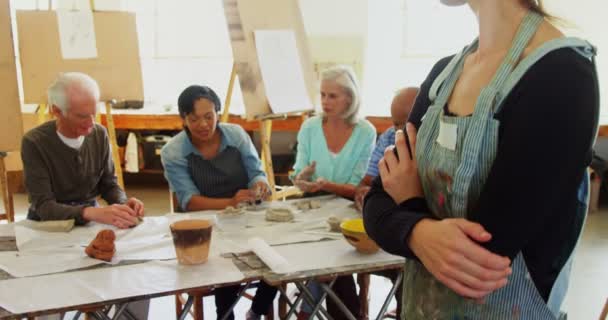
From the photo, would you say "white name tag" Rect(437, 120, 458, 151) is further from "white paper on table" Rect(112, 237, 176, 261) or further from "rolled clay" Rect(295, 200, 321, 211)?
"rolled clay" Rect(295, 200, 321, 211)

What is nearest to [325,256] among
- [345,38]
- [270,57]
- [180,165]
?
[180,165]

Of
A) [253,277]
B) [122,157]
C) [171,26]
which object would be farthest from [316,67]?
[253,277]

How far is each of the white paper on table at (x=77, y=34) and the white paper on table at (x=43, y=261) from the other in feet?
6.68

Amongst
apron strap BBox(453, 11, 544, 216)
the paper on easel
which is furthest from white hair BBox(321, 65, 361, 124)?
apron strap BBox(453, 11, 544, 216)

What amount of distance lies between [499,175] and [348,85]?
223 centimetres

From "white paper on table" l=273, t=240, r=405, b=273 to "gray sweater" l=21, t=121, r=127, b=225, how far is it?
829 mm

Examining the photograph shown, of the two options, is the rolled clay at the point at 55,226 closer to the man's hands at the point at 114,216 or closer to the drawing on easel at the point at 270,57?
the man's hands at the point at 114,216

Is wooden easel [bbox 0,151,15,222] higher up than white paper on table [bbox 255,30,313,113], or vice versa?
white paper on table [bbox 255,30,313,113]

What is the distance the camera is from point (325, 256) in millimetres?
1565

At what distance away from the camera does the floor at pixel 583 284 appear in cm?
284

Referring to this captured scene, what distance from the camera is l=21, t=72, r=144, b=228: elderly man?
2072 mm

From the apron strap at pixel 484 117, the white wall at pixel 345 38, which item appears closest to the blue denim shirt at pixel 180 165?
the apron strap at pixel 484 117

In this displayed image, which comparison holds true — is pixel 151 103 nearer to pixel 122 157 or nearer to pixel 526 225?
pixel 122 157

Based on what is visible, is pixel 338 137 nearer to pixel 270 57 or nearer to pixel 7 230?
pixel 270 57
